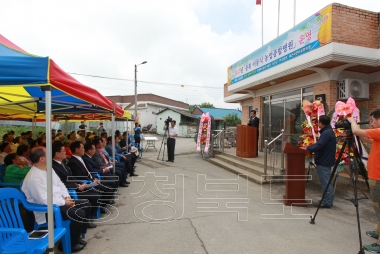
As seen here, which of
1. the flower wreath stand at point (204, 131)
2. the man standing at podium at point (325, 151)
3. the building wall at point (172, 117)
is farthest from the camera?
the building wall at point (172, 117)

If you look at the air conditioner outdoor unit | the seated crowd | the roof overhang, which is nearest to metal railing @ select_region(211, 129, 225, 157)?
the roof overhang

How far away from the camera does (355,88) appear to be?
640 centimetres

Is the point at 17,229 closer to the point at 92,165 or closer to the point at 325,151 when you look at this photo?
the point at 92,165

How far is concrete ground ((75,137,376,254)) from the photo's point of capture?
3053 millimetres

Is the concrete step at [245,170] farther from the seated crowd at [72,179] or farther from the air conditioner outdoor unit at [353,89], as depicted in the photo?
the seated crowd at [72,179]

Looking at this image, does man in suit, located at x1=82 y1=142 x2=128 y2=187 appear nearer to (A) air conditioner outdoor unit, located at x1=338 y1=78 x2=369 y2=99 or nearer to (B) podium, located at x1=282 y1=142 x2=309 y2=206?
(B) podium, located at x1=282 y1=142 x2=309 y2=206

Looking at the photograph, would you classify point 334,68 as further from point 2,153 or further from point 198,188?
point 2,153

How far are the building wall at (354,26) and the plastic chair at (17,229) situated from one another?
6479mm

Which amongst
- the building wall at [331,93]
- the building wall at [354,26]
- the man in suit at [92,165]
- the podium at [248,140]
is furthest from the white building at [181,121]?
the man in suit at [92,165]

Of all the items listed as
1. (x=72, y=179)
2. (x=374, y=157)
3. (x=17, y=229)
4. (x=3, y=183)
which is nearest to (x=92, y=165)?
(x=72, y=179)

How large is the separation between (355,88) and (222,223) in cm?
528

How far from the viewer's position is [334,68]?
254 inches

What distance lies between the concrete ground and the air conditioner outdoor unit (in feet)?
7.79

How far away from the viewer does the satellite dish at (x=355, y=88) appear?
6359 millimetres
